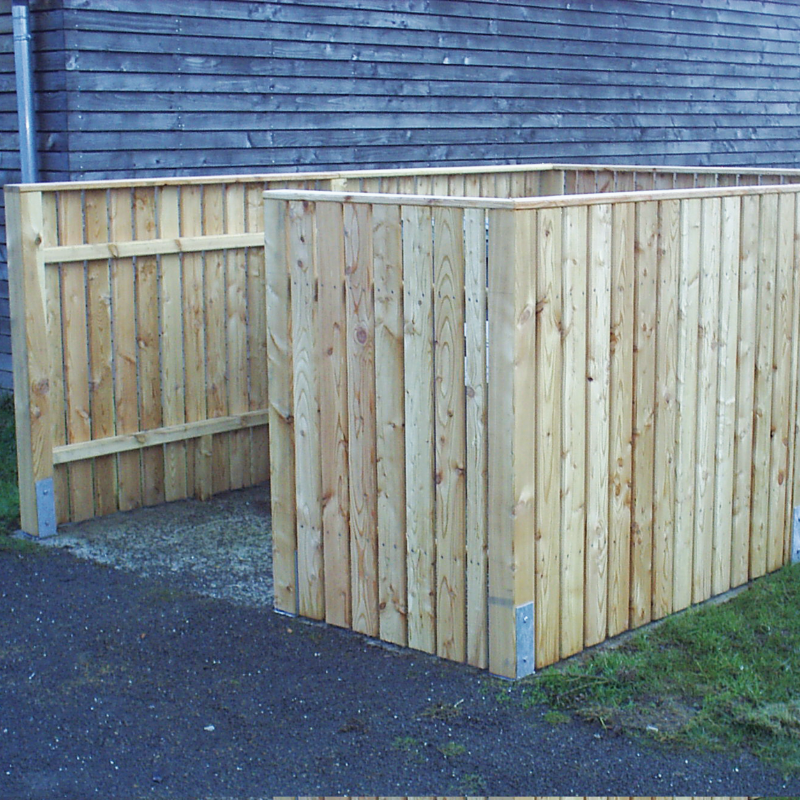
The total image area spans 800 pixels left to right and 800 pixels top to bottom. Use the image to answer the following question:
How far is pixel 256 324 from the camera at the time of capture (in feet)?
24.6

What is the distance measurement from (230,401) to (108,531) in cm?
118

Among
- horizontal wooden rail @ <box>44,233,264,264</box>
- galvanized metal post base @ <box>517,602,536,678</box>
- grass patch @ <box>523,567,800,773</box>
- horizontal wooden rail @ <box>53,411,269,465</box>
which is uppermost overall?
horizontal wooden rail @ <box>44,233,264,264</box>

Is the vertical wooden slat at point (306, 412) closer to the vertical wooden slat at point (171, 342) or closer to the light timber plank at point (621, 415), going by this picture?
the light timber plank at point (621, 415)

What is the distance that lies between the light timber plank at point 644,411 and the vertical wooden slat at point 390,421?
0.98 meters

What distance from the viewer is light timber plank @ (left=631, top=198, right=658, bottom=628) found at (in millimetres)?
4945

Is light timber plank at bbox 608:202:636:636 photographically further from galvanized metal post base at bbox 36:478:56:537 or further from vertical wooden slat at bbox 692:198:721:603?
galvanized metal post base at bbox 36:478:56:537

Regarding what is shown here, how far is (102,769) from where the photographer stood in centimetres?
399

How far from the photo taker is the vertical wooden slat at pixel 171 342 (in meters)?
6.94

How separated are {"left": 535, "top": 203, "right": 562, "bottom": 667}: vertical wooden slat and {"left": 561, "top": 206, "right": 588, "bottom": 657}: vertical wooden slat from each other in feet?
0.12

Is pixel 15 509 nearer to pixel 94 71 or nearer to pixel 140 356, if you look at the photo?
pixel 140 356

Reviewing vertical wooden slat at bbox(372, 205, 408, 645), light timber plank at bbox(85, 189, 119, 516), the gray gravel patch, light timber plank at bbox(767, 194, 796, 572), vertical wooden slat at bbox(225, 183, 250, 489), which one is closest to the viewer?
vertical wooden slat at bbox(372, 205, 408, 645)

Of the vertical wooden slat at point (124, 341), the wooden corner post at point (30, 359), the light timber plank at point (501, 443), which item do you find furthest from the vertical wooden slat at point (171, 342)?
the light timber plank at point (501, 443)

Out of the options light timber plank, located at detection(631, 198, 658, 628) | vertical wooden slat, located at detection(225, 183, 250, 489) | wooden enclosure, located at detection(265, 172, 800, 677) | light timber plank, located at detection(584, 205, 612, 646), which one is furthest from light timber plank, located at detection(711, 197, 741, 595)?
vertical wooden slat, located at detection(225, 183, 250, 489)

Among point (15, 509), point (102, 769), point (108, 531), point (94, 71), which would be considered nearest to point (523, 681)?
point (102, 769)
